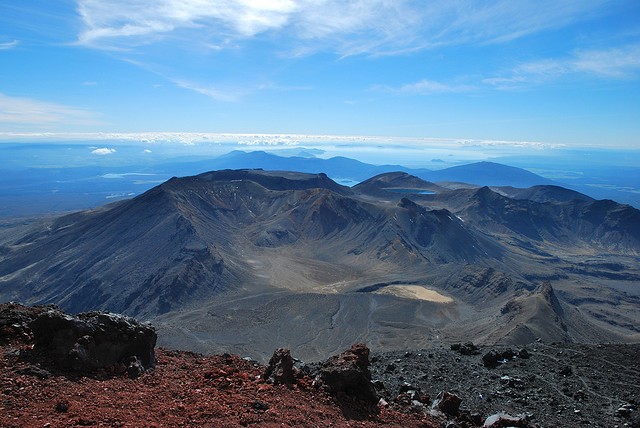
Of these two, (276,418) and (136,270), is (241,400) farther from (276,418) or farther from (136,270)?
(136,270)

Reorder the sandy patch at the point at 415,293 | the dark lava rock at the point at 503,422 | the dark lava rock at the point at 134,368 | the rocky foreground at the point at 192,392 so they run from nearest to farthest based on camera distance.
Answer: the rocky foreground at the point at 192,392 → the dark lava rock at the point at 134,368 → the dark lava rock at the point at 503,422 → the sandy patch at the point at 415,293

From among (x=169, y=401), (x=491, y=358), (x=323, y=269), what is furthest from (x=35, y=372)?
(x=323, y=269)

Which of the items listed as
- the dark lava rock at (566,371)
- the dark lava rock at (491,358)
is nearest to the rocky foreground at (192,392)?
the dark lava rock at (566,371)

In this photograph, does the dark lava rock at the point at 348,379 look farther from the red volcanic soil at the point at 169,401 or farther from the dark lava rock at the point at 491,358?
the dark lava rock at the point at 491,358

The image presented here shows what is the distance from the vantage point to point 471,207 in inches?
5541

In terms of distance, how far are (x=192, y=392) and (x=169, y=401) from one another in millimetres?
556

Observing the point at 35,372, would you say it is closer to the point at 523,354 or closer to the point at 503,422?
the point at 503,422

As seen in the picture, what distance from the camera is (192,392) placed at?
895 centimetres

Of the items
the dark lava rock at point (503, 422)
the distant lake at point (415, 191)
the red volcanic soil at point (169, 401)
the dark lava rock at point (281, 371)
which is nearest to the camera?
the red volcanic soil at point (169, 401)

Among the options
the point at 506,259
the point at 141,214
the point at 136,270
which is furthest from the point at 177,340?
the point at 506,259

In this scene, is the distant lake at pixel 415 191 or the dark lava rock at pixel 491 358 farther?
the distant lake at pixel 415 191

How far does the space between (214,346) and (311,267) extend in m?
38.3

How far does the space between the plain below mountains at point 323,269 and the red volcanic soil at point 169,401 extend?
33.6 meters

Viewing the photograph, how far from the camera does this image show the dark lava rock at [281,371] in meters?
10.1
